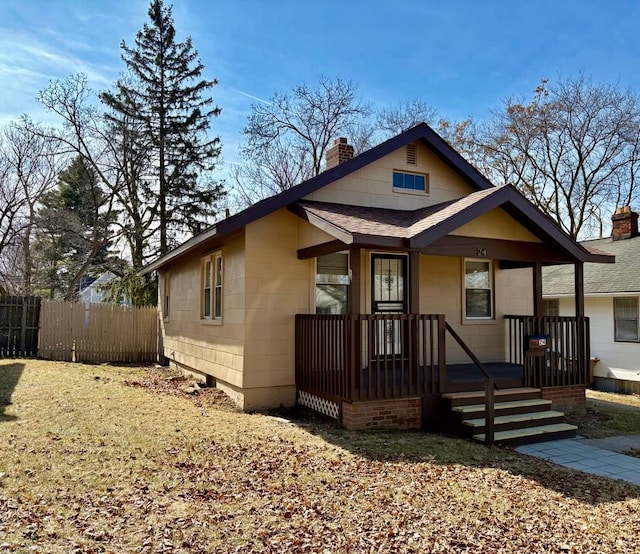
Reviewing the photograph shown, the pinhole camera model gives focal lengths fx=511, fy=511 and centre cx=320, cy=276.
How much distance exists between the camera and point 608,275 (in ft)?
50.3

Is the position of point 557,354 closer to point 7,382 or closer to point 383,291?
point 383,291

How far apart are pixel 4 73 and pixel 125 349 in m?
9.84

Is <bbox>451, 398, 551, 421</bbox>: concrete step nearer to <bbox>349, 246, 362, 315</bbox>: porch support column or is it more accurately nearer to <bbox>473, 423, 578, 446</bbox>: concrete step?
<bbox>473, 423, 578, 446</bbox>: concrete step

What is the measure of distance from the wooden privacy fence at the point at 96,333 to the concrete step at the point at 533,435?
12.2 metres

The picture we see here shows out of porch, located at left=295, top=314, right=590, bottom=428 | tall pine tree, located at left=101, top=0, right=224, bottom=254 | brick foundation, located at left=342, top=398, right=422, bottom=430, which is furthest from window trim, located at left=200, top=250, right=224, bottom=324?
tall pine tree, located at left=101, top=0, right=224, bottom=254

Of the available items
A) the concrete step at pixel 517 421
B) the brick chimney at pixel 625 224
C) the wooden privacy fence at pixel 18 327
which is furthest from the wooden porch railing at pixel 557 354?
the wooden privacy fence at pixel 18 327

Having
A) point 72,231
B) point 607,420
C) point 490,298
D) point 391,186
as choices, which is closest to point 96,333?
point 72,231

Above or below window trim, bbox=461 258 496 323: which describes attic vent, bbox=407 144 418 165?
above

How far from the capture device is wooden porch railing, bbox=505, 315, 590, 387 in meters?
8.80

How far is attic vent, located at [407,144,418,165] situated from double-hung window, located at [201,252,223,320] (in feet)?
14.1

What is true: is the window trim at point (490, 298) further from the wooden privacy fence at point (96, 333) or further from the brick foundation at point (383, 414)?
the wooden privacy fence at point (96, 333)

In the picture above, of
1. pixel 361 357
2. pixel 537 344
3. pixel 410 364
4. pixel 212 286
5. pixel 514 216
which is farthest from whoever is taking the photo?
pixel 212 286

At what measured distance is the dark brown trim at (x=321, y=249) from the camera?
775 centimetres

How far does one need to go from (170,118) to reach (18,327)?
13.0 m
